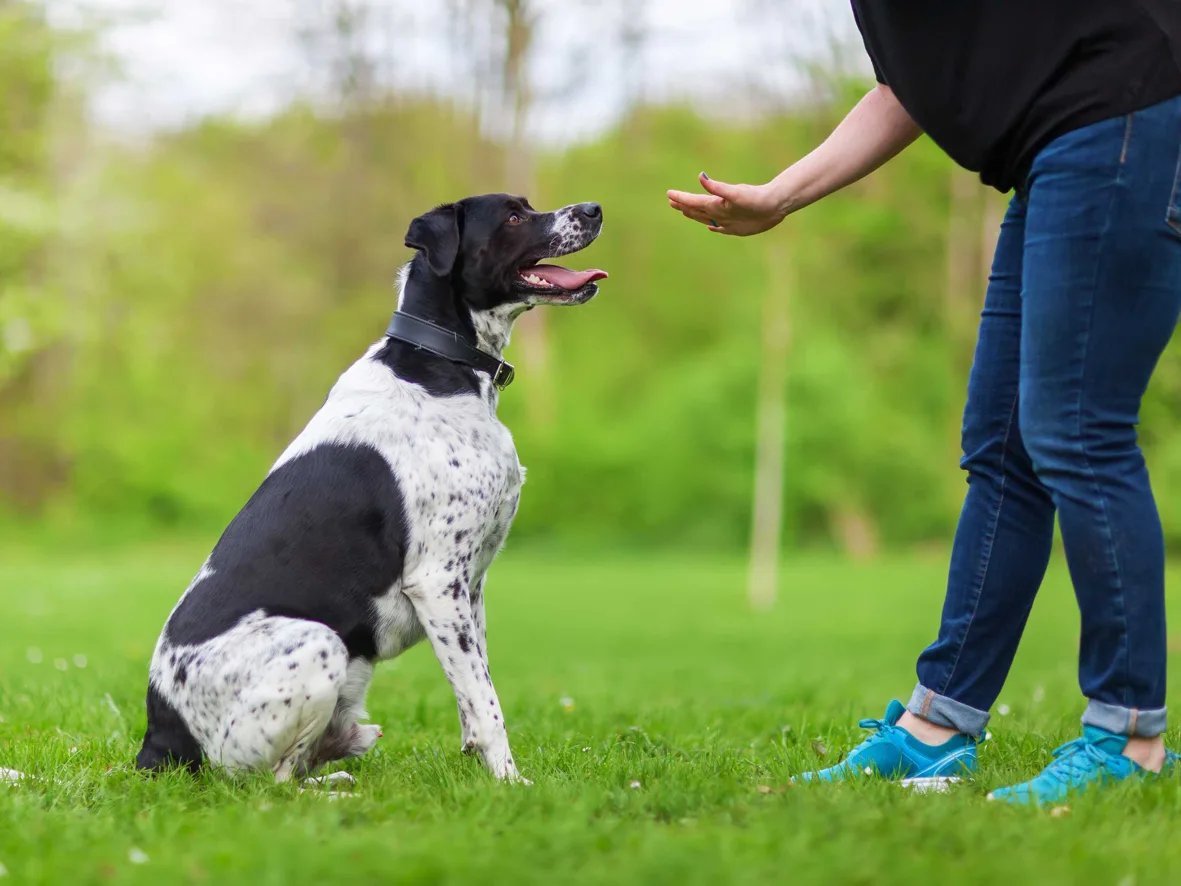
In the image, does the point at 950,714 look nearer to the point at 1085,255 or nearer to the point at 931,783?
the point at 931,783

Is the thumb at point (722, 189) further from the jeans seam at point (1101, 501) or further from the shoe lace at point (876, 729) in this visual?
the shoe lace at point (876, 729)

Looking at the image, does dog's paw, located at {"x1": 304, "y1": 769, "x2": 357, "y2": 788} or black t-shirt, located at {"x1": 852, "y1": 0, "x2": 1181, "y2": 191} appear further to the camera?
dog's paw, located at {"x1": 304, "y1": 769, "x2": 357, "y2": 788}

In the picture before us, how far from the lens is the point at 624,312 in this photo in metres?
29.3

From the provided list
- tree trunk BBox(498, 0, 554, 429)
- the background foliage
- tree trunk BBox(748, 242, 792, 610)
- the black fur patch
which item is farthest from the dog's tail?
tree trunk BBox(498, 0, 554, 429)

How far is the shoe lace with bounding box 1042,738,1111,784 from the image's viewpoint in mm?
2779

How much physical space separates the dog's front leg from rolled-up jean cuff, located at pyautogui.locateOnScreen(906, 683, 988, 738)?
3.67ft

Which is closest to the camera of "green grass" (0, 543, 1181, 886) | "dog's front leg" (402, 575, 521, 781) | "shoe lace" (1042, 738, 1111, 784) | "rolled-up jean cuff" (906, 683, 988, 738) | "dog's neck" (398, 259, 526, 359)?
"green grass" (0, 543, 1181, 886)

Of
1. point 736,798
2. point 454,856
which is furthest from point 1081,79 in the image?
point 454,856

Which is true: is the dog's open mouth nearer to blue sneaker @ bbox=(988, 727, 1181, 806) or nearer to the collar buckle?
the collar buckle

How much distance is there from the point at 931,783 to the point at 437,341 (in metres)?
1.89

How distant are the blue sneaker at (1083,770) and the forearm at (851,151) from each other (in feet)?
5.02

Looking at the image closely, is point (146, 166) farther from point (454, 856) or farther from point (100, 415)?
point (454, 856)

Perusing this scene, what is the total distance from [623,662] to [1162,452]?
36.7 ft

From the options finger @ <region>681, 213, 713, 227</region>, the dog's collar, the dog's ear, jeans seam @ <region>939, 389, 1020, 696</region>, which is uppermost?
finger @ <region>681, 213, 713, 227</region>
